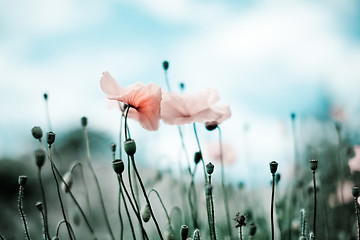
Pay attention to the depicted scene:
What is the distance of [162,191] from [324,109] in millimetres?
1826

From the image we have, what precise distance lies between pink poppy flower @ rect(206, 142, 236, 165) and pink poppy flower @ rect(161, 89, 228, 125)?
944 mm

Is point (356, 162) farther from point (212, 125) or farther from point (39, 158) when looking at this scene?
point (39, 158)

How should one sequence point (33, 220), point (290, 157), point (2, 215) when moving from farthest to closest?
point (33, 220) → point (2, 215) → point (290, 157)

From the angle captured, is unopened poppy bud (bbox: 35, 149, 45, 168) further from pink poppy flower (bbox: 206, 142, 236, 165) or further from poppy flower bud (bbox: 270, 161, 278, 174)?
pink poppy flower (bbox: 206, 142, 236, 165)

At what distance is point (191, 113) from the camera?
1586mm

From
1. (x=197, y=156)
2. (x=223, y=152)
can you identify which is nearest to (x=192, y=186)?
(x=197, y=156)

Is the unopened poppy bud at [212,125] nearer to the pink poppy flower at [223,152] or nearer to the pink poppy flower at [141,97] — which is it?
the pink poppy flower at [141,97]

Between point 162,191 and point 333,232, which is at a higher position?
point 162,191

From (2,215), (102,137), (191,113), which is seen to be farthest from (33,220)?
A: (191,113)

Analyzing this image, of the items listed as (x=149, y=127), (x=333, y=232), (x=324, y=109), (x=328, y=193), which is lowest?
(x=333, y=232)

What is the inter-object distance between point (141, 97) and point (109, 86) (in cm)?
10

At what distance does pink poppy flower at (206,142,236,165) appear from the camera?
2.57 m

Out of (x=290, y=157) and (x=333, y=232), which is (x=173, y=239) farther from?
(x=290, y=157)

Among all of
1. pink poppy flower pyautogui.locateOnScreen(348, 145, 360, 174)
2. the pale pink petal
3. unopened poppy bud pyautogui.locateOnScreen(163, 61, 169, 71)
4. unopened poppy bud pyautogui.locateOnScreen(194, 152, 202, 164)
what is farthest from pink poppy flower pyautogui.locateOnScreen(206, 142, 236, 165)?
the pale pink petal
